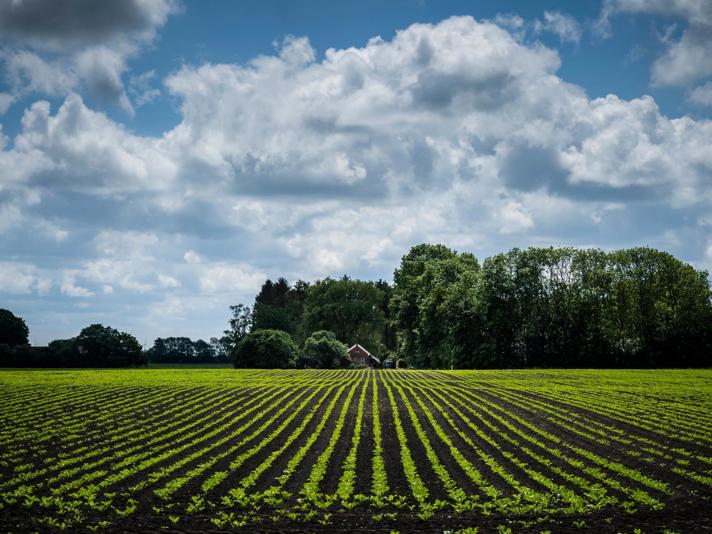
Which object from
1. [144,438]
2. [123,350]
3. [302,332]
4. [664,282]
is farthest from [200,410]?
[302,332]

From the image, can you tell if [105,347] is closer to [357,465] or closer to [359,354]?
[359,354]

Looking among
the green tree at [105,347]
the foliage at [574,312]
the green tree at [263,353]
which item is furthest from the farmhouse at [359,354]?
the green tree at [105,347]

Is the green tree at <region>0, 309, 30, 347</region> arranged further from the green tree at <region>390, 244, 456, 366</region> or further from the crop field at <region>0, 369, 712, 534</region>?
the crop field at <region>0, 369, 712, 534</region>

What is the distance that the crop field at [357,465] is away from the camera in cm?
1587

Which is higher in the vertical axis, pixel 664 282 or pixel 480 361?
pixel 664 282

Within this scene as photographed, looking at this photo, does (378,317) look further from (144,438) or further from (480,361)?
(144,438)

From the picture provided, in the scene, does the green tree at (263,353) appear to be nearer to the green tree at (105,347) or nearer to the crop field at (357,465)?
the green tree at (105,347)

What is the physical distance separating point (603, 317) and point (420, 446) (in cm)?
6562

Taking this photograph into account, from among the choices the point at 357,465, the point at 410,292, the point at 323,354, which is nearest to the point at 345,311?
the point at 323,354

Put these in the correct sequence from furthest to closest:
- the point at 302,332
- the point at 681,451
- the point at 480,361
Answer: the point at 302,332, the point at 480,361, the point at 681,451

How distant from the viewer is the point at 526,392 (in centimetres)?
4691

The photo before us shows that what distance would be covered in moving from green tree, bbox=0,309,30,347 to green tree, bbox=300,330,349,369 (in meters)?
56.9

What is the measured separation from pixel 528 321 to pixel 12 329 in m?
98.1

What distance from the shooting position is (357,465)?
21.3m
